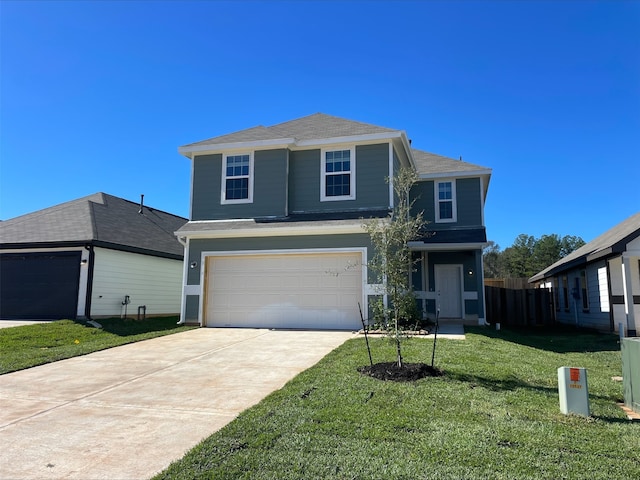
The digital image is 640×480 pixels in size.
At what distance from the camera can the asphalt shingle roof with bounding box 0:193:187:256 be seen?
1424 cm

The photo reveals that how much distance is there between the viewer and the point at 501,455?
343 cm

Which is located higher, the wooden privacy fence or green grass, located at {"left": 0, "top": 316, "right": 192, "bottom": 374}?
the wooden privacy fence

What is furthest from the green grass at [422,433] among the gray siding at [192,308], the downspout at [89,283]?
the downspout at [89,283]

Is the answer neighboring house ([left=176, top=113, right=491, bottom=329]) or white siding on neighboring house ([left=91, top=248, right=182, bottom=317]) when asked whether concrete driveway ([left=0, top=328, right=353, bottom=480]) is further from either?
white siding on neighboring house ([left=91, top=248, right=182, bottom=317])

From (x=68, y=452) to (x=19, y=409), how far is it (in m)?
1.84

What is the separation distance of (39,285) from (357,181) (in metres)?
11.1

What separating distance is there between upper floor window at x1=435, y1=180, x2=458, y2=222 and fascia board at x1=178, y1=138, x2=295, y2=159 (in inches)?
257

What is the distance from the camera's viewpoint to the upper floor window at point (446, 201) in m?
16.3

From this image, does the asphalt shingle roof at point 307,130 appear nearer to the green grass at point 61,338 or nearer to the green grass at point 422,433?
the green grass at point 61,338

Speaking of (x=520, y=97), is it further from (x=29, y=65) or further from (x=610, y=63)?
(x=29, y=65)

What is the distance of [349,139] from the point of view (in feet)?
42.8

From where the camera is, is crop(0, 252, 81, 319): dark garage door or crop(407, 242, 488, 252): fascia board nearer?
crop(0, 252, 81, 319): dark garage door

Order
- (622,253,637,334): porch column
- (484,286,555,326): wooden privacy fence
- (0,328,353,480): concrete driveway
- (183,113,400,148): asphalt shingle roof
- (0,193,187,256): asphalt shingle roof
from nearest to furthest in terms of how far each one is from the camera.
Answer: (0,328,353,480): concrete driveway
(622,253,637,334): porch column
(183,113,400,148): asphalt shingle roof
(0,193,187,256): asphalt shingle roof
(484,286,555,326): wooden privacy fence

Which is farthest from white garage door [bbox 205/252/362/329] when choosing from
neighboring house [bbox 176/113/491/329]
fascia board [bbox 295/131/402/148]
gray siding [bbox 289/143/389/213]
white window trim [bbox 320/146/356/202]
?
fascia board [bbox 295/131/402/148]
